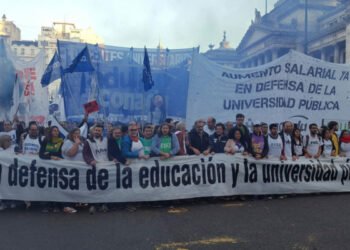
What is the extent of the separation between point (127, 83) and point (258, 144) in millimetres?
3778

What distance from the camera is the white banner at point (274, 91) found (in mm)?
7840

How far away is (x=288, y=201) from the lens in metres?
5.90

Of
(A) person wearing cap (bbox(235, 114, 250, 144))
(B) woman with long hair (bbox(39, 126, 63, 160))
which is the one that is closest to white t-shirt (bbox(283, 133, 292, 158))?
(A) person wearing cap (bbox(235, 114, 250, 144))

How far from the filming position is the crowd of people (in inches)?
217

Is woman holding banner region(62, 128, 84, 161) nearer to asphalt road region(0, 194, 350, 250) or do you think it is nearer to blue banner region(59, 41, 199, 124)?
asphalt road region(0, 194, 350, 250)

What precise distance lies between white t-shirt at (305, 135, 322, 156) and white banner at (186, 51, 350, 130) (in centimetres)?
103

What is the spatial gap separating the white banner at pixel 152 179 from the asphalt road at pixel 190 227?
242 millimetres

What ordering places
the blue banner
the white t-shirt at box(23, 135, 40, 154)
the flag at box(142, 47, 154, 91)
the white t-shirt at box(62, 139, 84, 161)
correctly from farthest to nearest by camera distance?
the blue banner
the flag at box(142, 47, 154, 91)
the white t-shirt at box(23, 135, 40, 154)
the white t-shirt at box(62, 139, 84, 161)

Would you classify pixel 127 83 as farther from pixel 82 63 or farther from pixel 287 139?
pixel 287 139

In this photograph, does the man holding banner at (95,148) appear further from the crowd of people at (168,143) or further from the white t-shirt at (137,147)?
the white t-shirt at (137,147)

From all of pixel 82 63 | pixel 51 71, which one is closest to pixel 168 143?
pixel 82 63

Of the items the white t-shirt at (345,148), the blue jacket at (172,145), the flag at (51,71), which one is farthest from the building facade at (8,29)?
the white t-shirt at (345,148)

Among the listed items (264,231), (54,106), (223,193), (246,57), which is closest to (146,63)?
(223,193)

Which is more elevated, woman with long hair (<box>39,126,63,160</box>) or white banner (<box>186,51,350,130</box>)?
white banner (<box>186,51,350,130</box>)
